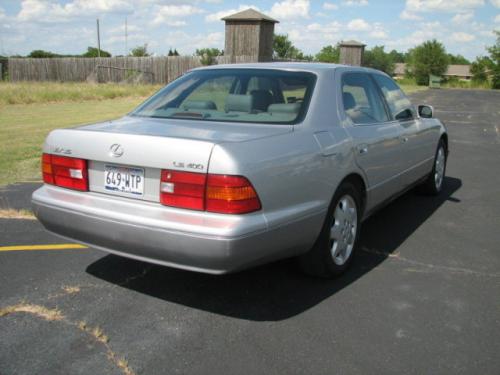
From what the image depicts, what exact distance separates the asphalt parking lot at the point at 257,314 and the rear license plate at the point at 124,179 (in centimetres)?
78

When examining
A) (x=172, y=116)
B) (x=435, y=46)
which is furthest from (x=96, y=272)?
(x=435, y=46)

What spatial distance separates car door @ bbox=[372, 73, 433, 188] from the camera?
4875 mm

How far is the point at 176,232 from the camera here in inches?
112

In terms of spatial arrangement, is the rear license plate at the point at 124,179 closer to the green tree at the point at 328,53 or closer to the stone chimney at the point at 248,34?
the stone chimney at the point at 248,34

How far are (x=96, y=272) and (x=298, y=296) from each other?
60.1 inches

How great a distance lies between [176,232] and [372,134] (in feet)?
6.64

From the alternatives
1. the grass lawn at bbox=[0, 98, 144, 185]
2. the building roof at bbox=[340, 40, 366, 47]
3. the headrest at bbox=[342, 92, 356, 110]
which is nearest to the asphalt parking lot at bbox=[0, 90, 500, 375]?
the headrest at bbox=[342, 92, 356, 110]

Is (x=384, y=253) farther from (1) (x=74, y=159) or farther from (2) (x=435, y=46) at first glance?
(2) (x=435, y=46)

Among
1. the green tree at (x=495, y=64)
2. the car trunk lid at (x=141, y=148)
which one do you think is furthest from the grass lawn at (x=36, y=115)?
the green tree at (x=495, y=64)

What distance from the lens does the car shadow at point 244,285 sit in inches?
131

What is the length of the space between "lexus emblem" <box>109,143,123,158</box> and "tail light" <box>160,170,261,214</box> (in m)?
0.33

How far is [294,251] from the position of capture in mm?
3258

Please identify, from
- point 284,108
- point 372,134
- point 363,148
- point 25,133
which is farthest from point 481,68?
point 284,108

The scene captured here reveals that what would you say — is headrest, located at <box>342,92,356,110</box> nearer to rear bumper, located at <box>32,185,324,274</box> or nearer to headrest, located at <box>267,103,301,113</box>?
headrest, located at <box>267,103,301,113</box>
